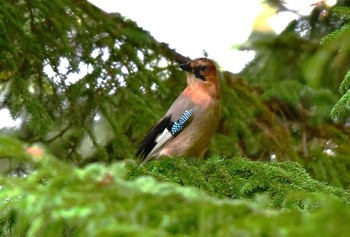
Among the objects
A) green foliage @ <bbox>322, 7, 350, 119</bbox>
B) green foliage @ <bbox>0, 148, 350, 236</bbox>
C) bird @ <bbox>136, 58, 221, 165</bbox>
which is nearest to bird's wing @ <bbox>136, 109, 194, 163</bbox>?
bird @ <bbox>136, 58, 221, 165</bbox>

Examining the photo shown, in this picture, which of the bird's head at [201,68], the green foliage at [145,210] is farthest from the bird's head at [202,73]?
the green foliage at [145,210]

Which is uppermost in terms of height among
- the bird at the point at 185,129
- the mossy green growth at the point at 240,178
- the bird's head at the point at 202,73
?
the bird's head at the point at 202,73

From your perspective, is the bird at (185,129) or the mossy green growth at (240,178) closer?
the mossy green growth at (240,178)

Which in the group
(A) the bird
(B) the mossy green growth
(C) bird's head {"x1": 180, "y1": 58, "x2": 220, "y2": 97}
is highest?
(C) bird's head {"x1": 180, "y1": 58, "x2": 220, "y2": 97}

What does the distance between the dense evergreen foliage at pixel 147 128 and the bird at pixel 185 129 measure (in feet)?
0.52

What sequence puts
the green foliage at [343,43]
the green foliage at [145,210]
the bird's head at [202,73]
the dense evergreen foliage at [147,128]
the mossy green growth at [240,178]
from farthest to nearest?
the bird's head at [202,73]
the mossy green growth at [240,178]
the green foliage at [343,43]
the dense evergreen foliage at [147,128]
the green foliage at [145,210]

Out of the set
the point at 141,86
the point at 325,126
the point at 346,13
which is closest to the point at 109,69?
the point at 141,86

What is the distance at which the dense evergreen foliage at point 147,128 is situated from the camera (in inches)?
66.2

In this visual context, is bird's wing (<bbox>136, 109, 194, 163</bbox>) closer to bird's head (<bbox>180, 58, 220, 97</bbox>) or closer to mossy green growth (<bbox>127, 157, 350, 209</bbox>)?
bird's head (<bbox>180, 58, 220, 97</bbox>)

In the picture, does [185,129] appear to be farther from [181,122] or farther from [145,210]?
[145,210]

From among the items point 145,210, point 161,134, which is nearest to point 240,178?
point 145,210

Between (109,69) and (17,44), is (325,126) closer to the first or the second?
(109,69)

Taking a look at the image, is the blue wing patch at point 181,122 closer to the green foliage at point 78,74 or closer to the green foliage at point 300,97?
the green foliage at point 78,74

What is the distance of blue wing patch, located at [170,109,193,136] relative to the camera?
16.4 feet
